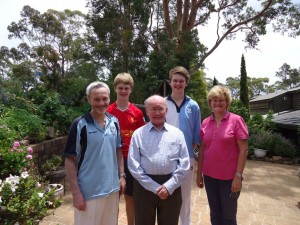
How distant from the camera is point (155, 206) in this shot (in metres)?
2.16

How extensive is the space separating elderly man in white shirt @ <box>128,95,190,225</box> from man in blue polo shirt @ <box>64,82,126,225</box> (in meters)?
0.19

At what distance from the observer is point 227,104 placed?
2.58 metres

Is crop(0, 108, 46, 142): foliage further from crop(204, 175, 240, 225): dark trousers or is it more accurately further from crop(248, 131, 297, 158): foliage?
crop(248, 131, 297, 158): foliage

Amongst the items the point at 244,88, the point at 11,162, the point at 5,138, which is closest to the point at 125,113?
the point at 11,162

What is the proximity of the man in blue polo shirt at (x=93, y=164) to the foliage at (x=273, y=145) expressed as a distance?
9185 millimetres

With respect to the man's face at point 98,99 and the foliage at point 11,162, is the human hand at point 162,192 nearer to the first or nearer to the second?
the man's face at point 98,99

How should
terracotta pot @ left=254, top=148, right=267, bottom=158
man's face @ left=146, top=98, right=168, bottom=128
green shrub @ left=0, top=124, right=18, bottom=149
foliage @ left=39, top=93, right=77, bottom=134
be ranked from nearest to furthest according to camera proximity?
man's face @ left=146, top=98, right=168, bottom=128, green shrub @ left=0, top=124, right=18, bottom=149, foliage @ left=39, top=93, right=77, bottom=134, terracotta pot @ left=254, top=148, right=267, bottom=158

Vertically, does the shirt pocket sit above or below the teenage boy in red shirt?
below

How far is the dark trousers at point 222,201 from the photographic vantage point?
2.46 meters

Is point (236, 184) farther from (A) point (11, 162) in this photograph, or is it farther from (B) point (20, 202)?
(A) point (11, 162)

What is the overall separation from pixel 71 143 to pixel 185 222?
1517 millimetres

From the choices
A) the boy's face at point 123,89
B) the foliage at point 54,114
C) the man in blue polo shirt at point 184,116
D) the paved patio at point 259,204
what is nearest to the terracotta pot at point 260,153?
the paved patio at point 259,204

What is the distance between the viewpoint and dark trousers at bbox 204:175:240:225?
2463mm

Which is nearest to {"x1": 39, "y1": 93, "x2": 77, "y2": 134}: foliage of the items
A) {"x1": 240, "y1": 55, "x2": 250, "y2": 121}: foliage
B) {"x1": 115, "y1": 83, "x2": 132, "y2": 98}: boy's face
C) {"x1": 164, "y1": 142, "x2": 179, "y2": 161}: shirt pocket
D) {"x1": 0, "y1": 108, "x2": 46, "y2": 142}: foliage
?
{"x1": 0, "y1": 108, "x2": 46, "y2": 142}: foliage
